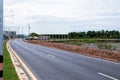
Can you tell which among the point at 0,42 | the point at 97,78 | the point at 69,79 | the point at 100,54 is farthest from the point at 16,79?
the point at 100,54

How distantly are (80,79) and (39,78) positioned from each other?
1949mm

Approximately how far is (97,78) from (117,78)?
0.87 meters

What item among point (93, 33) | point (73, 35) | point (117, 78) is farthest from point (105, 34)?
point (117, 78)

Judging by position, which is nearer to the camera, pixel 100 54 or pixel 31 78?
pixel 31 78

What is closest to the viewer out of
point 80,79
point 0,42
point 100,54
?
point 0,42

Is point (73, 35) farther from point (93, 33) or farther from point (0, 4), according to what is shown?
point (0, 4)

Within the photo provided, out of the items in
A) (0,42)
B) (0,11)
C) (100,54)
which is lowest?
(100,54)

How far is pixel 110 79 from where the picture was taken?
48.3 feet

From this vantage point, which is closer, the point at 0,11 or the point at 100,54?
the point at 0,11

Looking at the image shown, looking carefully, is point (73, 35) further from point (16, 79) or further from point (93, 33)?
point (16, 79)

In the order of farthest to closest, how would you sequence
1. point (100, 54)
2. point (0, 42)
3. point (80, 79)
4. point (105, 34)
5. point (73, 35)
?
point (73, 35)
point (105, 34)
point (100, 54)
point (80, 79)
point (0, 42)

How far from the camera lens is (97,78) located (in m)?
15.1

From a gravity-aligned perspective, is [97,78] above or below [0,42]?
below

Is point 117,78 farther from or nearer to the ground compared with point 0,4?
nearer to the ground
